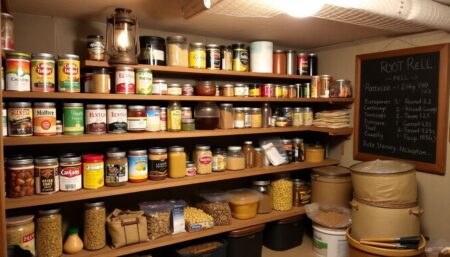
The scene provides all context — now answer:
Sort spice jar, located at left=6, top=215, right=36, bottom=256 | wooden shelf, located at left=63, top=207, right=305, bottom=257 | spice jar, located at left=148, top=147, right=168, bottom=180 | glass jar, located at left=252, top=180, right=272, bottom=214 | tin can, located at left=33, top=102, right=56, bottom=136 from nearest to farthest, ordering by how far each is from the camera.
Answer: spice jar, located at left=6, top=215, right=36, bottom=256
tin can, located at left=33, top=102, right=56, bottom=136
wooden shelf, located at left=63, top=207, right=305, bottom=257
spice jar, located at left=148, top=147, right=168, bottom=180
glass jar, located at left=252, top=180, right=272, bottom=214

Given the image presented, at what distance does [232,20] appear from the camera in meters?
2.02

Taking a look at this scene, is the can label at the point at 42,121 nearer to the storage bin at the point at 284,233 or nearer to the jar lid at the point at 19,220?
the jar lid at the point at 19,220

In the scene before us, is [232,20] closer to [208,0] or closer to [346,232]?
[208,0]

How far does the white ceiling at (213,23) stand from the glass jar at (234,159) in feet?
2.87

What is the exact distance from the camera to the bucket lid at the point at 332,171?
2.53m

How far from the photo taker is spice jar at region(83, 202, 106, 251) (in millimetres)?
1823

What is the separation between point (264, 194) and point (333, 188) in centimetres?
55

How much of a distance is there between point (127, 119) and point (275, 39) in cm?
138

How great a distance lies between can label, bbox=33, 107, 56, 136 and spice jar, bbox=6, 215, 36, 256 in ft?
1.49

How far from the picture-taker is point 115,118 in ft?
6.18

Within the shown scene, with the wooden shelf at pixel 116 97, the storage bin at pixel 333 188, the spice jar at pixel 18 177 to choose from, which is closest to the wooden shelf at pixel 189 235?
the storage bin at pixel 333 188

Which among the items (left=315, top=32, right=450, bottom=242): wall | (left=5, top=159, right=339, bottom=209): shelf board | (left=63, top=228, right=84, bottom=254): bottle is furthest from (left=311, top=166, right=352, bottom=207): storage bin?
(left=63, top=228, right=84, bottom=254): bottle

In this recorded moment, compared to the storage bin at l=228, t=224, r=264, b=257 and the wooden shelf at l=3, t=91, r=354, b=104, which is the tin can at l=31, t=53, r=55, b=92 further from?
the storage bin at l=228, t=224, r=264, b=257

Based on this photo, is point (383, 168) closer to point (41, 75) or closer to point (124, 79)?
point (124, 79)
